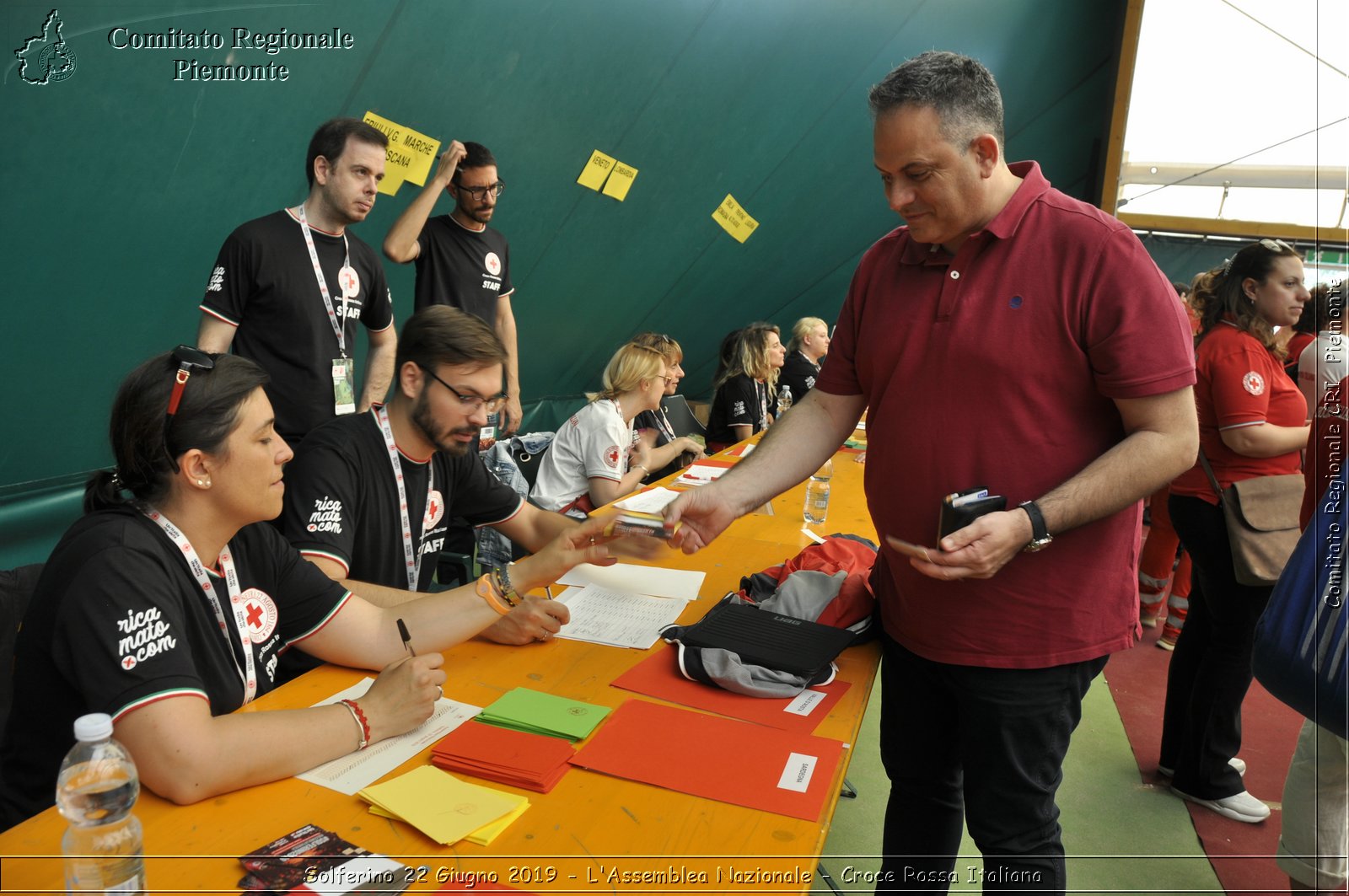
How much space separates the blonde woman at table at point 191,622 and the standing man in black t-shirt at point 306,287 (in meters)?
1.12

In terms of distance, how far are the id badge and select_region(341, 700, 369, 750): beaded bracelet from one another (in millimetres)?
1600

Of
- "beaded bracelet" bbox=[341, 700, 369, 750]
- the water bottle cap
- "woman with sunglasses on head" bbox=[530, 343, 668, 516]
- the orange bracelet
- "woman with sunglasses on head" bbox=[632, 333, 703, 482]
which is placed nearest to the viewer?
the water bottle cap

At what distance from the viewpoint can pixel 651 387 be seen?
12.1 feet

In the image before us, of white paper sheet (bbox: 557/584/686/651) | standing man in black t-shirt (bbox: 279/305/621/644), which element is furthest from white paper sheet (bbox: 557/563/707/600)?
standing man in black t-shirt (bbox: 279/305/621/644)

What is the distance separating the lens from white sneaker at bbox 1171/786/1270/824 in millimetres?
2738

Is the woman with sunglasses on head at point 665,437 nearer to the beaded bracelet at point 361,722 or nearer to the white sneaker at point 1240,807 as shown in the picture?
the white sneaker at point 1240,807

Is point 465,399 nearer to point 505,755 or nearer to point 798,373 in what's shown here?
point 505,755

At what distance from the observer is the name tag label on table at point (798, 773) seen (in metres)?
1.29

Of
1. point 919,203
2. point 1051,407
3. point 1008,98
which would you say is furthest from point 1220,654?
point 1008,98

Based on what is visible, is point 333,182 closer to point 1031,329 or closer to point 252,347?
point 252,347

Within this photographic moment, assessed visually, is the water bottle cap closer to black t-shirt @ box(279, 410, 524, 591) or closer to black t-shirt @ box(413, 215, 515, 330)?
black t-shirt @ box(279, 410, 524, 591)

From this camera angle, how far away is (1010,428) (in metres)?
1.45

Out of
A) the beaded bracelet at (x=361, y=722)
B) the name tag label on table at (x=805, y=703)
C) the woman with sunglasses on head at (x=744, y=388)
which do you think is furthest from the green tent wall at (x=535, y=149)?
the name tag label on table at (x=805, y=703)

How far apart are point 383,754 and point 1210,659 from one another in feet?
7.89
